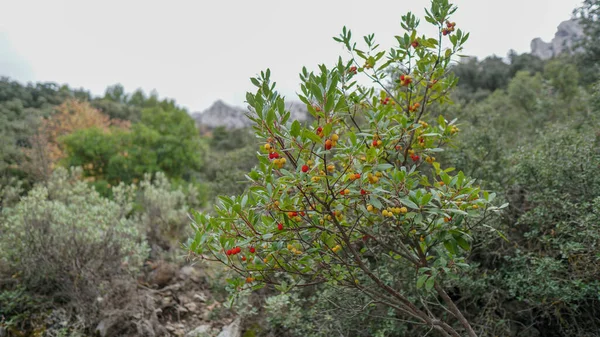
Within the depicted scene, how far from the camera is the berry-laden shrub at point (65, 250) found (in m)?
4.91

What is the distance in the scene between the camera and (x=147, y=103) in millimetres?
30375

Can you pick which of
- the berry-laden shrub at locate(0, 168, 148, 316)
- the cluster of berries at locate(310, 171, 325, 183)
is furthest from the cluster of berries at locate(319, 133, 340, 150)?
the berry-laden shrub at locate(0, 168, 148, 316)

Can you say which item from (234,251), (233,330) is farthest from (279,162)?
(233,330)

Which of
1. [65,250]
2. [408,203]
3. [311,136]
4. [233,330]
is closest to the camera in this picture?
[311,136]

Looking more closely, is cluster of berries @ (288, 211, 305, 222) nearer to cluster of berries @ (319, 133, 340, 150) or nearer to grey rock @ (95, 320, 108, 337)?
cluster of berries @ (319, 133, 340, 150)

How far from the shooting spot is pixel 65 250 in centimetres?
507

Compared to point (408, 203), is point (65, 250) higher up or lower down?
higher up

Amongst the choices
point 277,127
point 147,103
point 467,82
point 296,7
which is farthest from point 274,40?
point 147,103

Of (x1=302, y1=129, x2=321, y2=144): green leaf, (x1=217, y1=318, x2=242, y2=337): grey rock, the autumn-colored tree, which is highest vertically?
the autumn-colored tree

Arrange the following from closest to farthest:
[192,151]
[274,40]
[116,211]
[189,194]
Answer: [116,211] < [274,40] < [189,194] < [192,151]

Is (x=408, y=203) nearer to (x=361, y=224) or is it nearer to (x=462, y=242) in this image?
(x=462, y=242)

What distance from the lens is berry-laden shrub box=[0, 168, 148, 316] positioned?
4.91 metres

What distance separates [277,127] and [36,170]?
884cm

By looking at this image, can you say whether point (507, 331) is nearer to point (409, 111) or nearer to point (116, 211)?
point (409, 111)
